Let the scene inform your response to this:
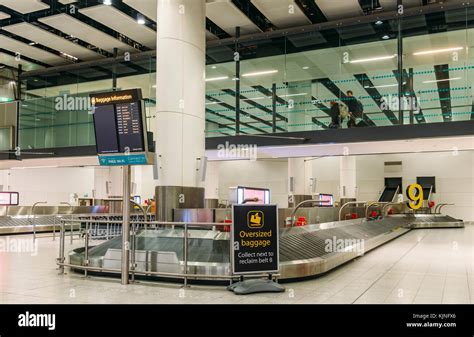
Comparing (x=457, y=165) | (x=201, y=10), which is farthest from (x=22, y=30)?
A: (x=457, y=165)

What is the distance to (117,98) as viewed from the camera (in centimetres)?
635

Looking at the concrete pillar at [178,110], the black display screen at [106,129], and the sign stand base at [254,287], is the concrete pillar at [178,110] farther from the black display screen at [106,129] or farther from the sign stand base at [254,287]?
the sign stand base at [254,287]

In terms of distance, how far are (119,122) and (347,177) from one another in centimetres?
2633

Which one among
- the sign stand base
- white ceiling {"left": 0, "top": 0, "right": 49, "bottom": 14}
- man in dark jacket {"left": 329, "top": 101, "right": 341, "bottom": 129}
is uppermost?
white ceiling {"left": 0, "top": 0, "right": 49, "bottom": 14}

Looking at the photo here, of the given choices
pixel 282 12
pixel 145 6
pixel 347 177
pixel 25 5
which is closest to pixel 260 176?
pixel 347 177

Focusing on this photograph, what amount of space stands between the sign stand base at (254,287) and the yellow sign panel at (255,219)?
2.46 feet

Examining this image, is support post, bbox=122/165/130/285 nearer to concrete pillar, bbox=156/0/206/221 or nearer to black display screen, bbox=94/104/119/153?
black display screen, bbox=94/104/119/153

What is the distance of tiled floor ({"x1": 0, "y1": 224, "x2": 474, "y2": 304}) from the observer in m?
5.24

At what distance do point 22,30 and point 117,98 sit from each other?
45.6ft

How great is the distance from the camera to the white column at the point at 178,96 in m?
9.69

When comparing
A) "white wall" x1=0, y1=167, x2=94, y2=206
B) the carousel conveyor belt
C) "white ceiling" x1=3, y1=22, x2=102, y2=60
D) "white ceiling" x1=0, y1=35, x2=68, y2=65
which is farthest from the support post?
"white wall" x1=0, y1=167, x2=94, y2=206

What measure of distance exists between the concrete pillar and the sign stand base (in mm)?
4041

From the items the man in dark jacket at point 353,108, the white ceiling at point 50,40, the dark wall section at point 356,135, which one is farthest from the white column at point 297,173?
the white ceiling at point 50,40

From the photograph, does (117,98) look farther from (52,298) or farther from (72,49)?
(72,49)
